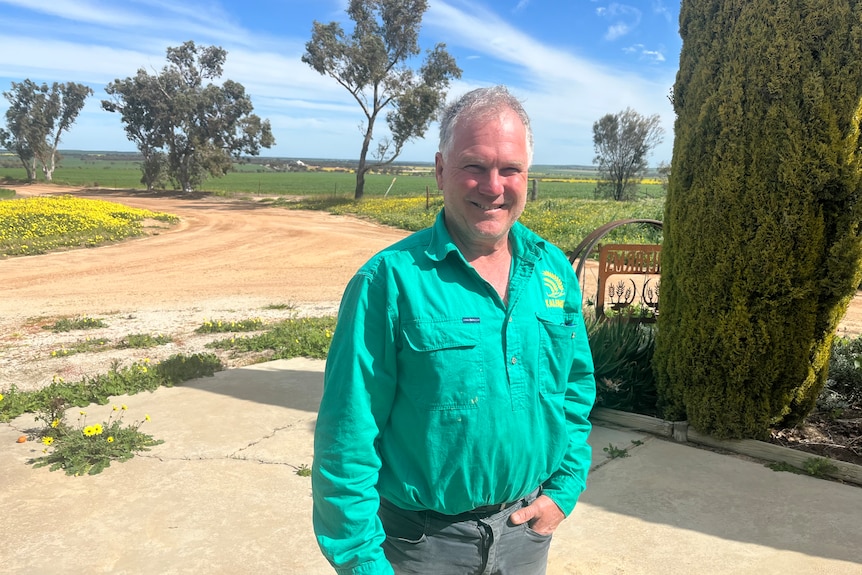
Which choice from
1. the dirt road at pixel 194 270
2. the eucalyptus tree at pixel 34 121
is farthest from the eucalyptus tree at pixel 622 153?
the eucalyptus tree at pixel 34 121

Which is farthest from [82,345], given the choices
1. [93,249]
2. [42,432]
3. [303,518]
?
[93,249]

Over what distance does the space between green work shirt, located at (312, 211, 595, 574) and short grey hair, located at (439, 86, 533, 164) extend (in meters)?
0.23

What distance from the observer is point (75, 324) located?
318 inches

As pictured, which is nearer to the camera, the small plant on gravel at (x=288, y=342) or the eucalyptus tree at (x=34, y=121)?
the small plant on gravel at (x=288, y=342)

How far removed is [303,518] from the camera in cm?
325

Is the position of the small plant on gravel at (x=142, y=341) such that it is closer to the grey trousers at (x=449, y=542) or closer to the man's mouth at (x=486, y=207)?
the grey trousers at (x=449, y=542)

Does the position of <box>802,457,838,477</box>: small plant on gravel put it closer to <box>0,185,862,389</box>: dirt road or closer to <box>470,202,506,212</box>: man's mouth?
<box>470,202,506,212</box>: man's mouth

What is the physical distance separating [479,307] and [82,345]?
686 cm

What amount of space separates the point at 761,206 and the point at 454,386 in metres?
2.96

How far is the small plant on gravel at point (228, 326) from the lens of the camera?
7684 mm

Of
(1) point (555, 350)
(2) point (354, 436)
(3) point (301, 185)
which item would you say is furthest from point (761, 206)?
(3) point (301, 185)

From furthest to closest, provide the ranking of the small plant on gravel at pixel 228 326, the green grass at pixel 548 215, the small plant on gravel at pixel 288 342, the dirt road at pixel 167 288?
the green grass at pixel 548 215, the small plant on gravel at pixel 228 326, the dirt road at pixel 167 288, the small plant on gravel at pixel 288 342

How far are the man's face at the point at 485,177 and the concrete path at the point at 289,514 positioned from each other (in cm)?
194

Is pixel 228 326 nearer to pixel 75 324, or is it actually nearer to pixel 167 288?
pixel 75 324
